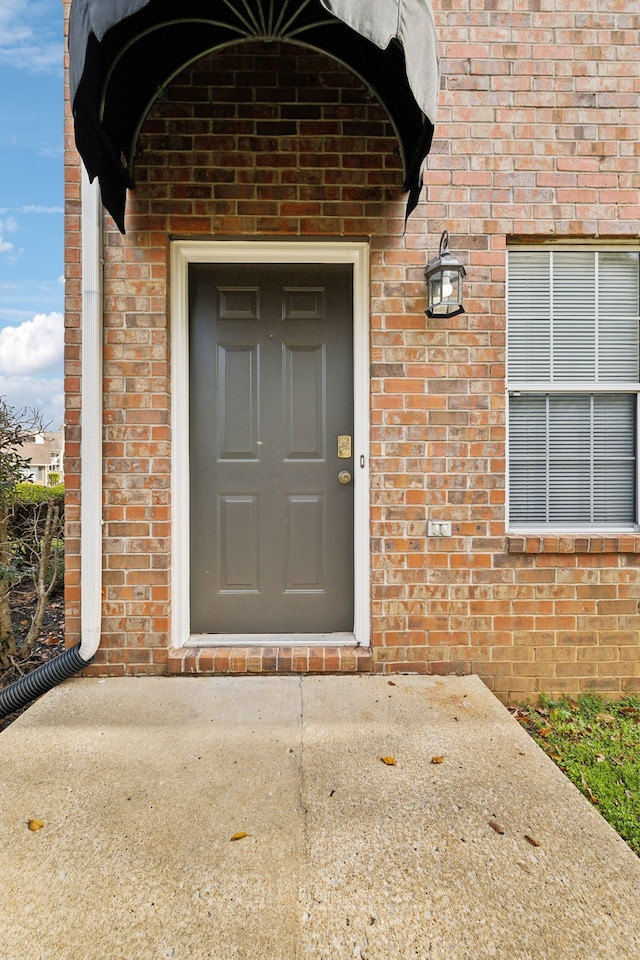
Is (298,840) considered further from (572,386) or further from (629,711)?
(572,386)

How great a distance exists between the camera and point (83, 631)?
2.51m

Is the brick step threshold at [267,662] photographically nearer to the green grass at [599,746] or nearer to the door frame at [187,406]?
the door frame at [187,406]

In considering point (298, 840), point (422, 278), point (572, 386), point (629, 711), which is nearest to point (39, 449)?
point (422, 278)

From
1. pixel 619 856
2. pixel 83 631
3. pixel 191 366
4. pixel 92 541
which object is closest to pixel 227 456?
pixel 191 366

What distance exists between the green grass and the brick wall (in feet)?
0.36

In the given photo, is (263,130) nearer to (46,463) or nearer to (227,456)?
(227,456)

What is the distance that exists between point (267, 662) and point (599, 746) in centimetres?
165

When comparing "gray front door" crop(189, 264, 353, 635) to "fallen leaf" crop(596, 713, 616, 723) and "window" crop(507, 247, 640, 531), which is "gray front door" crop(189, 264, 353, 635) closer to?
"window" crop(507, 247, 640, 531)

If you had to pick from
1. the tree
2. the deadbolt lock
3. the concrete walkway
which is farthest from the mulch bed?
the deadbolt lock

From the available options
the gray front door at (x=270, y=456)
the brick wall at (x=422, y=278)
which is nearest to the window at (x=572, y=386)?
the brick wall at (x=422, y=278)

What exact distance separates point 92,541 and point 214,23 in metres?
2.35

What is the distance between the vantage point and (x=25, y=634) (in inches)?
136

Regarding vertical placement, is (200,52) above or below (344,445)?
above

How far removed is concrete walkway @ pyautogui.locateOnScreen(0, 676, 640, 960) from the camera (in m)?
1.23
